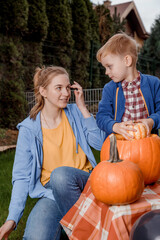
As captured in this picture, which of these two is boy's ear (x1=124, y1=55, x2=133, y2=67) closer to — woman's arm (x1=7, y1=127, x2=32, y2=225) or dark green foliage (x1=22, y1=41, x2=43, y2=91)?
woman's arm (x1=7, y1=127, x2=32, y2=225)

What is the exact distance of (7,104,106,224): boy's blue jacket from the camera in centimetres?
206

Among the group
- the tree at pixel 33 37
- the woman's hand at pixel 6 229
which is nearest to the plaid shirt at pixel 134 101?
the woman's hand at pixel 6 229

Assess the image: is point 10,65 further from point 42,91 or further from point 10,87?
point 42,91

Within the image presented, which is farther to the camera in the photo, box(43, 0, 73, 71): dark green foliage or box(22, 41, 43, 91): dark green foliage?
box(43, 0, 73, 71): dark green foliage

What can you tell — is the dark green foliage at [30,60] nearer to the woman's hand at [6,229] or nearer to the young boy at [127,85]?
the young boy at [127,85]

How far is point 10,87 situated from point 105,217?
5.77 metres

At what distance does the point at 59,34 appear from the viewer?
8.34m

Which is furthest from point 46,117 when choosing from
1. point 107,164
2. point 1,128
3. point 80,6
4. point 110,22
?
point 110,22

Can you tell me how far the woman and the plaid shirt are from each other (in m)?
0.31

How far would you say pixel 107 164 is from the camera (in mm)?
1320

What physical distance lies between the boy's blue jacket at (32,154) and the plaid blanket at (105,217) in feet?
2.22

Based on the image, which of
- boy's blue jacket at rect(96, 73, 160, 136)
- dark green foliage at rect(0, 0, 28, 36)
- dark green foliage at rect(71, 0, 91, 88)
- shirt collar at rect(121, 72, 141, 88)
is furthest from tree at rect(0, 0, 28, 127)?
shirt collar at rect(121, 72, 141, 88)

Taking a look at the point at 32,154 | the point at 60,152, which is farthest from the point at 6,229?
the point at 60,152

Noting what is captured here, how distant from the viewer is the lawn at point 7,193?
2707mm
